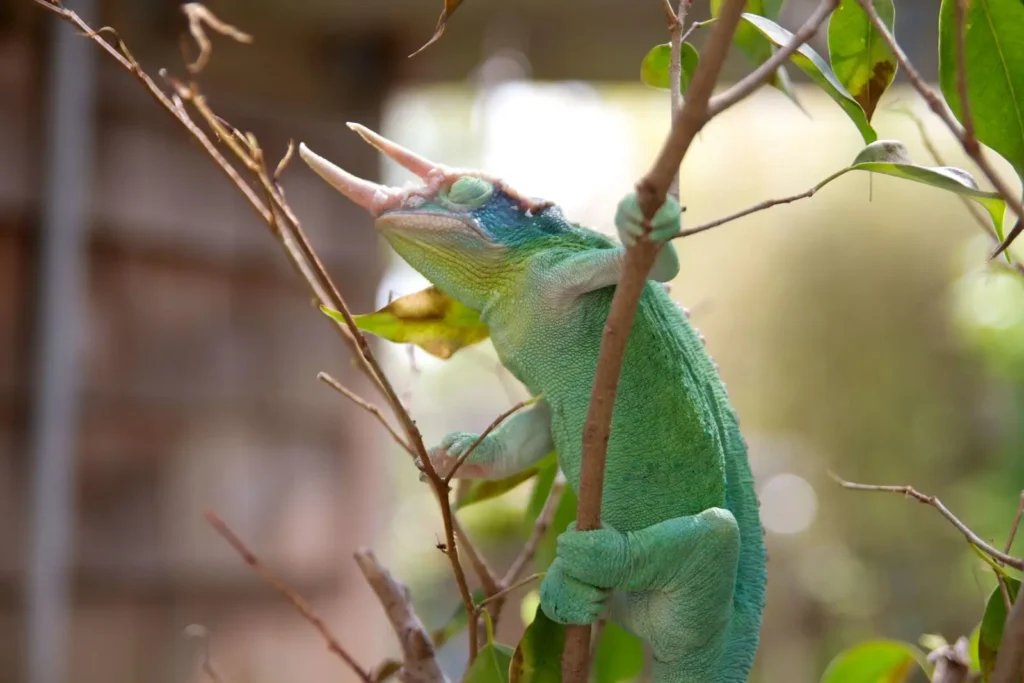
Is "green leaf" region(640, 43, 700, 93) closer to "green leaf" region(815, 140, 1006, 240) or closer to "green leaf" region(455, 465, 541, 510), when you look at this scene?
"green leaf" region(815, 140, 1006, 240)

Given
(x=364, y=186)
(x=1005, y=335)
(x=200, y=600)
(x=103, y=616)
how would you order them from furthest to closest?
1. (x=1005, y=335)
2. (x=200, y=600)
3. (x=103, y=616)
4. (x=364, y=186)

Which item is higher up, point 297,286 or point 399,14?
point 399,14

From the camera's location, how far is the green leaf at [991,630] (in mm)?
603

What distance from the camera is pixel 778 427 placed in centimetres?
650

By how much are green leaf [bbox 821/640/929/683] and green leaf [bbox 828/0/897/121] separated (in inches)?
16.8

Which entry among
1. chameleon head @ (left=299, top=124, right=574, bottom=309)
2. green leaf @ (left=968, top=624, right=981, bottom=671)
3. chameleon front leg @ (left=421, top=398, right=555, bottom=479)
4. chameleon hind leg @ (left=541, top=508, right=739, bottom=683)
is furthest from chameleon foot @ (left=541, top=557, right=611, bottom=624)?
green leaf @ (left=968, top=624, right=981, bottom=671)

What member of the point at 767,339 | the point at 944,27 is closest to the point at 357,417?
the point at 944,27

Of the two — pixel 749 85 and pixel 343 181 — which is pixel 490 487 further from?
pixel 749 85

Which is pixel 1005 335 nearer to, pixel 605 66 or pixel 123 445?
pixel 605 66

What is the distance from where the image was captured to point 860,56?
0.65 meters

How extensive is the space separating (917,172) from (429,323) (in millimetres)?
359

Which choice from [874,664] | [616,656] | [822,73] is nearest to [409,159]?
[822,73]

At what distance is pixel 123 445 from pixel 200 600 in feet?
1.13

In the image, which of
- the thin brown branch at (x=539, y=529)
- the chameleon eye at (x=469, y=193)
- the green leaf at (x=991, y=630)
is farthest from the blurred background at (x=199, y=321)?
the green leaf at (x=991, y=630)
